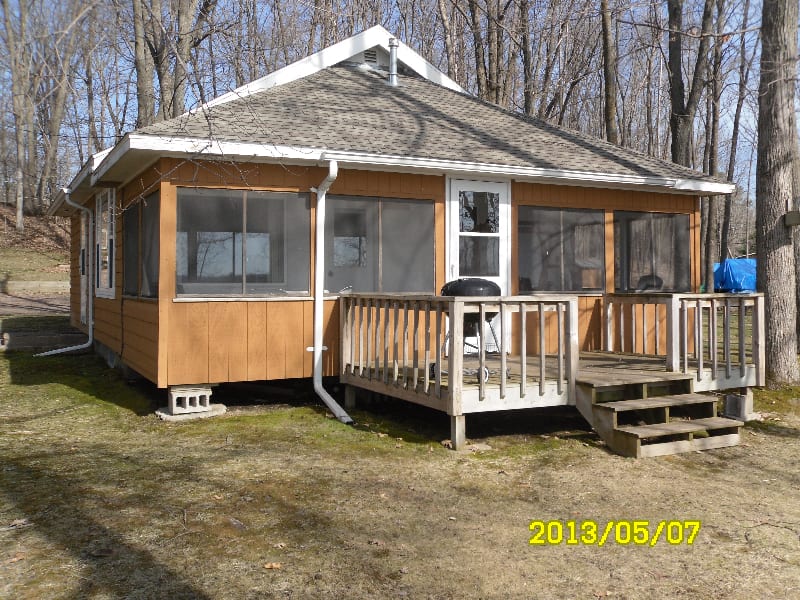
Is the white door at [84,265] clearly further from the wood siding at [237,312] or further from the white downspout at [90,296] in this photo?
the wood siding at [237,312]

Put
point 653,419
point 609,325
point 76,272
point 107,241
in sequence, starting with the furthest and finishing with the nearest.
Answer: point 76,272
point 107,241
point 609,325
point 653,419

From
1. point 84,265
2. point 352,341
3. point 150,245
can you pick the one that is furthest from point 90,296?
point 352,341

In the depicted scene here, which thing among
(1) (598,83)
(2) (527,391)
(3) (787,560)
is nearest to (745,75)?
(1) (598,83)

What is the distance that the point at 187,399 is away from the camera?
737 cm

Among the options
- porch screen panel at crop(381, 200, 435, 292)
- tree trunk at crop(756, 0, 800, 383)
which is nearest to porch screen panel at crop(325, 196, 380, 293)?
porch screen panel at crop(381, 200, 435, 292)

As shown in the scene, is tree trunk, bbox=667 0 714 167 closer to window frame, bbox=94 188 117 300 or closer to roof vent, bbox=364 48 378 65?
roof vent, bbox=364 48 378 65

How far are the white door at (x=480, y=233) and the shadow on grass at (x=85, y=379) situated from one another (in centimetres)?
399

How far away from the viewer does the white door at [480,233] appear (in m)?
8.66

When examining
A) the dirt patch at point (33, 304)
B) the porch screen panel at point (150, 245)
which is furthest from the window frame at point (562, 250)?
the dirt patch at point (33, 304)

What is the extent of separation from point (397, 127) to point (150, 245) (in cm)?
335

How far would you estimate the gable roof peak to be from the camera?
32.4ft

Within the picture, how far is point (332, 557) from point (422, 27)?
861 inches

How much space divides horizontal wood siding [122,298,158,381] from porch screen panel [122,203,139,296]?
0.19 meters

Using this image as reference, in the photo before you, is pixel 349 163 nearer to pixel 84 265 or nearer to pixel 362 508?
pixel 362 508
